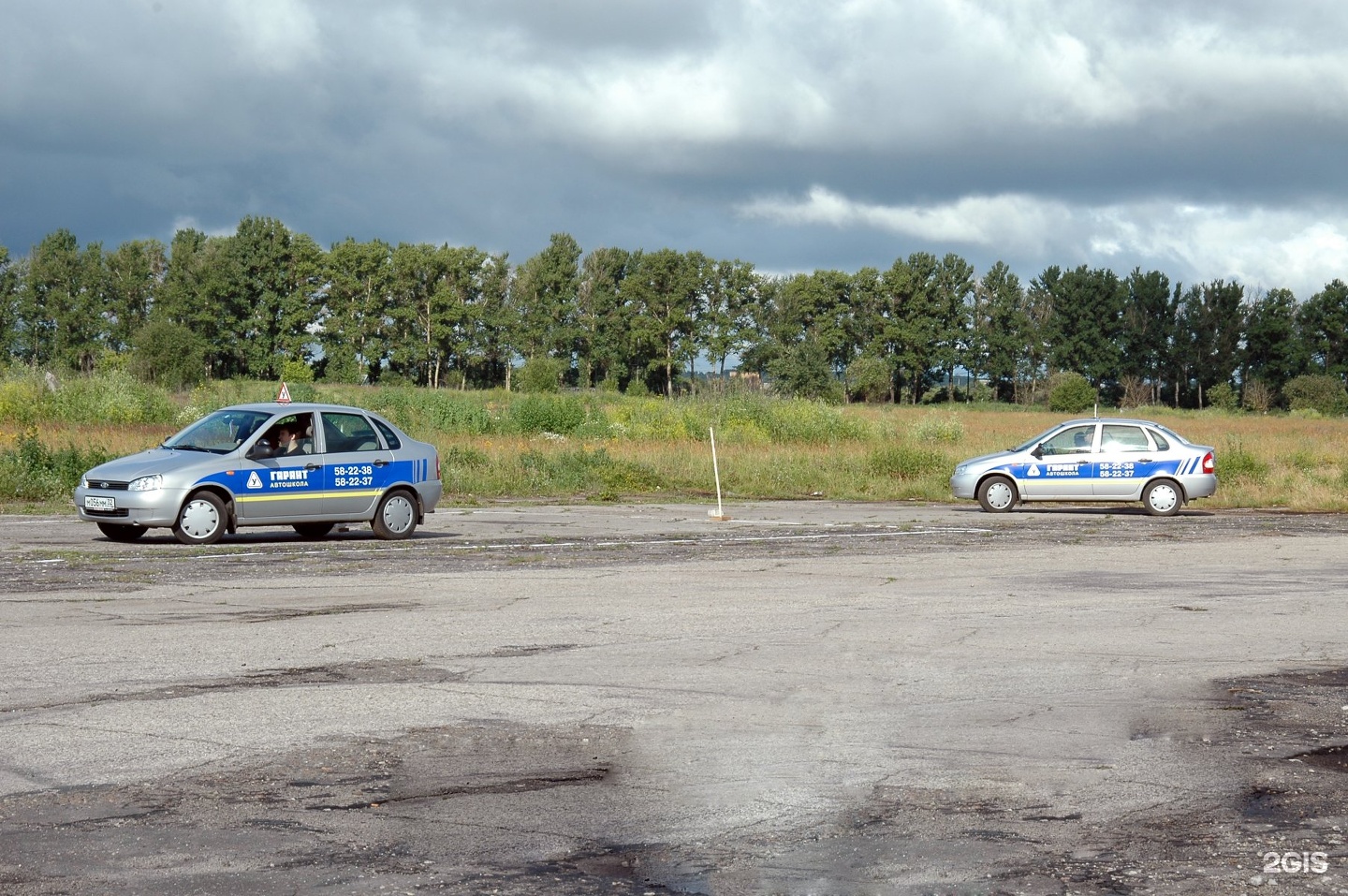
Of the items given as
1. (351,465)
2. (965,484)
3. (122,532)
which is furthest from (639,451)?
(122,532)

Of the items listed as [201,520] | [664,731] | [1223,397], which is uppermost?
[1223,397]

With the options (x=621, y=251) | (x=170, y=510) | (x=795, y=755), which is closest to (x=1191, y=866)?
(x=795, y=755)

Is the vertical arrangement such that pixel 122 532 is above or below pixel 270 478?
below

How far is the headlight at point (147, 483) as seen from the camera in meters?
16.8

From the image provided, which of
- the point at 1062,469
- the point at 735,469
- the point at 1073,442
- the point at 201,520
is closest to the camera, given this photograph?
the point at 201,520

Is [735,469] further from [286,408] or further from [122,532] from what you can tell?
[122,532]

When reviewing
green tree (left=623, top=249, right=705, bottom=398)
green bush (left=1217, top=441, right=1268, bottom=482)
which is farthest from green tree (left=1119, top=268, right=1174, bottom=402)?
green bush (left=1217, top=441, right=1268, bottom=482)

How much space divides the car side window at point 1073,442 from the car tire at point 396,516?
12545mm

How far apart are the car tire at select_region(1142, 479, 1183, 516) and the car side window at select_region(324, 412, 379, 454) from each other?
14.4 metres

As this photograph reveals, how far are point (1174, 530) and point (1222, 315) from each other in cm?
11764

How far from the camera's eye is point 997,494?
1030 inches

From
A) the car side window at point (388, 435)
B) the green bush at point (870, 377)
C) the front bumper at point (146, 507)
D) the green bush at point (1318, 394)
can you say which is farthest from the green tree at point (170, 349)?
the green bush at point (1318, 394)

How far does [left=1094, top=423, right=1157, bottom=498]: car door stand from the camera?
25.8 meters

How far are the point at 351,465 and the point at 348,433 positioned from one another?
44cm
